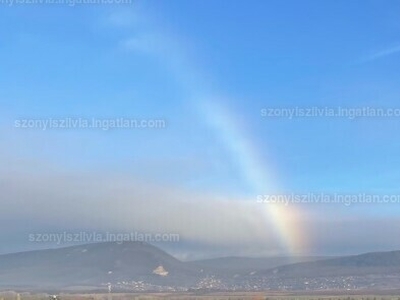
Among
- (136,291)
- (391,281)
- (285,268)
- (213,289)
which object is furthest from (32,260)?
(391,281)

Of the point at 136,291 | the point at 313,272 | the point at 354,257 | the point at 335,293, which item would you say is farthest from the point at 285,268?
the point at 136,291

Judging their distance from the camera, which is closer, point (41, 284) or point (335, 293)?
point (335, 293)

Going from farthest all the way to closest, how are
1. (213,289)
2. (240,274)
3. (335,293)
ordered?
1. (240,274)
2. (213,289)
3. (335,293)

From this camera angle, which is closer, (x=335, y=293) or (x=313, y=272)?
(x=335, y=293)

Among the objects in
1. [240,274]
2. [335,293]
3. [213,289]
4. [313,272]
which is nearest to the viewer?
[335,293]

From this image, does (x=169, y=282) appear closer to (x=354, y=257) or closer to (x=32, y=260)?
(x=32, y=260)

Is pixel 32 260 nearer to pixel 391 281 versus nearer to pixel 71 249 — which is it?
pixel 71 249

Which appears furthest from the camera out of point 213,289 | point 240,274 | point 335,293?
point 240,274

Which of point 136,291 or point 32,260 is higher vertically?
point 32,260

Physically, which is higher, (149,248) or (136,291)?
(149,248)
